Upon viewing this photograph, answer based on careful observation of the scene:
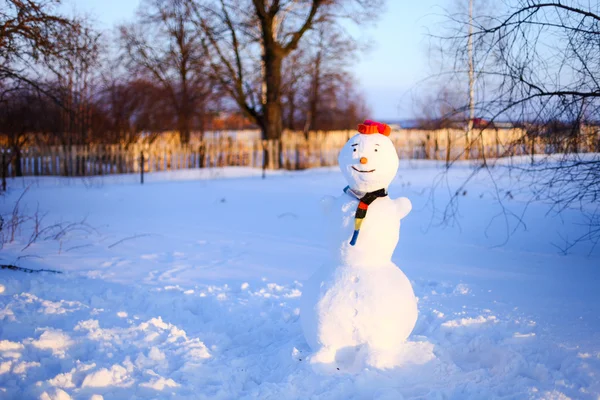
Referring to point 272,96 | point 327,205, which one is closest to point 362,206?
point 327,205

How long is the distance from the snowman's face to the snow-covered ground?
1342 millimetres

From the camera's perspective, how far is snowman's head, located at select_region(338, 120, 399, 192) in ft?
12.1

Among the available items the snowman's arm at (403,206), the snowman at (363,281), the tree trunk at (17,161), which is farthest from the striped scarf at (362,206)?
the tree trunk at (17,161)

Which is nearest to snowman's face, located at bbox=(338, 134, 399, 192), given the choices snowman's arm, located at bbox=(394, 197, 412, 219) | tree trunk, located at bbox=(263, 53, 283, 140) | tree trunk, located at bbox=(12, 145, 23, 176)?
snowman's arm, located at bbox=(394, 197, 412, 219)

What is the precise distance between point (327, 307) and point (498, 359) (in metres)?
1.38

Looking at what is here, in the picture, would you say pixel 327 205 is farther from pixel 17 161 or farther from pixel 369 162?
pixel 17 161

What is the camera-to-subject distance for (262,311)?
198 inches

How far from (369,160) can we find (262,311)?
6.99 feet

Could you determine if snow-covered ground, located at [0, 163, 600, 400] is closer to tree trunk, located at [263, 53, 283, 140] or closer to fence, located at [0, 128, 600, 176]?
fence, located at [0, 128, 600, 176]

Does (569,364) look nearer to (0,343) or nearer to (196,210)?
(0,343)

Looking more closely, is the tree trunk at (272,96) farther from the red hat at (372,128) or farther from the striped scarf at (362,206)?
the striped scarf at (362,206)

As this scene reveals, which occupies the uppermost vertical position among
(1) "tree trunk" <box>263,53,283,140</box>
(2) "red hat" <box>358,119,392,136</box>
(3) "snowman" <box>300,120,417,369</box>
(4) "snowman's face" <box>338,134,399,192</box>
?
(1) "tree trunk" <box>263,53,283,140</box>

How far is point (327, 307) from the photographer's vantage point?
3.68m

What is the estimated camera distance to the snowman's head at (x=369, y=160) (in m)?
3.69
